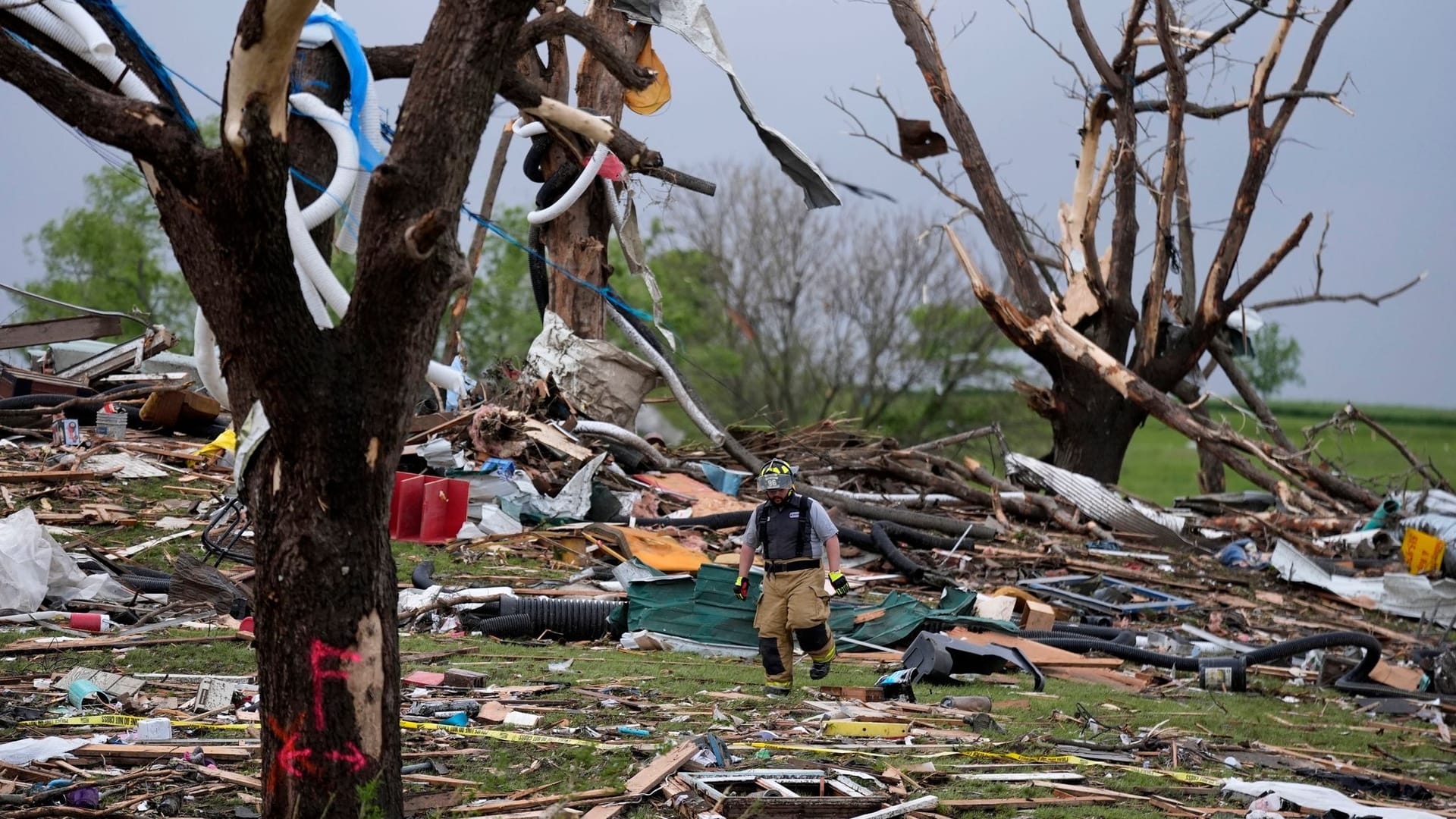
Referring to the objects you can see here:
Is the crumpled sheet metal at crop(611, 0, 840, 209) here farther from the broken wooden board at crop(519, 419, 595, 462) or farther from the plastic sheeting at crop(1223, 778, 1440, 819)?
the broken wooden board at crop(519, 419, 595, 462)

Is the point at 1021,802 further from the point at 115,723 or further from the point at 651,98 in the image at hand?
the point at 651,98

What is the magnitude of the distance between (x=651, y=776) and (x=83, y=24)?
12.9ft

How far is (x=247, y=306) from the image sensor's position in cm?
461

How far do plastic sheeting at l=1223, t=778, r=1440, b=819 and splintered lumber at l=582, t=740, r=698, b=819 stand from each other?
2802mm

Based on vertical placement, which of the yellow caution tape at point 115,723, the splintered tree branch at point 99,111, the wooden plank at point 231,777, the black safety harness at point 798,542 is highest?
the splintered tree branch at point 99,111

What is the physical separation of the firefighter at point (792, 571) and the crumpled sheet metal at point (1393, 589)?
349 inches

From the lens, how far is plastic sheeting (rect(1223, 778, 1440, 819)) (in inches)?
254

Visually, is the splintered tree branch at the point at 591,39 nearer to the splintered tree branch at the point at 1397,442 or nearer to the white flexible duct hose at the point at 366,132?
the white flexible duct hose at the point at 366,132

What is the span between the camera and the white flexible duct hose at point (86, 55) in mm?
5352

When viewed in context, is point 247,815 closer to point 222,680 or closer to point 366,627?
point 366,627

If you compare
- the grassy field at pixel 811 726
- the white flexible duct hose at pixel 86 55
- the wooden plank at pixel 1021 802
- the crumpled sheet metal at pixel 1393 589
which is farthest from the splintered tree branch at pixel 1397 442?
the white flexible duct hose at pixel 86 55

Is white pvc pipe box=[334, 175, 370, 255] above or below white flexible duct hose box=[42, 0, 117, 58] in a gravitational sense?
below

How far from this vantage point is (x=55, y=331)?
1686cm

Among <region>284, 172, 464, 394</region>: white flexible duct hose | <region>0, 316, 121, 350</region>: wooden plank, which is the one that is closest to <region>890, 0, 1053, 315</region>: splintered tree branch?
<region>0, 316, 121, 350</region>: wooden plank
